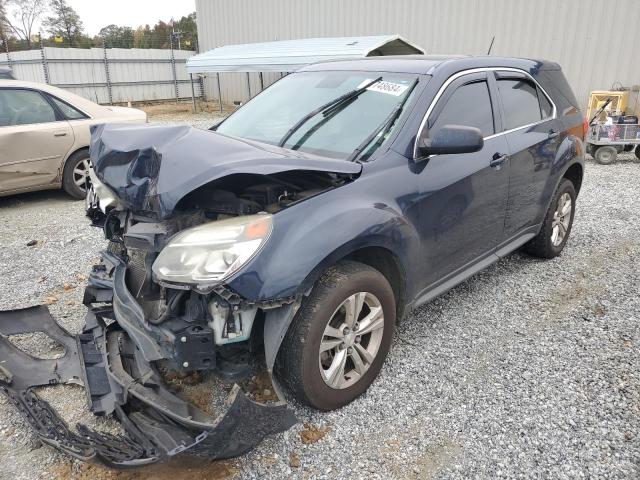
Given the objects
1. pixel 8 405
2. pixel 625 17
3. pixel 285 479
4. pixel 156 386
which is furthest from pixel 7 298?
pixel 625 17

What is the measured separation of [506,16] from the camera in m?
12.9

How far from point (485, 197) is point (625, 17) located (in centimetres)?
1054

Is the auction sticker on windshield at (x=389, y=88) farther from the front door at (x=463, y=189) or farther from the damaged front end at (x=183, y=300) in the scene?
the damaged front end at (x=183, y=300)

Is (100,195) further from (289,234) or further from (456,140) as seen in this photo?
(456,140)

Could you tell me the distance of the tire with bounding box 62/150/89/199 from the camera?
667 centimetres

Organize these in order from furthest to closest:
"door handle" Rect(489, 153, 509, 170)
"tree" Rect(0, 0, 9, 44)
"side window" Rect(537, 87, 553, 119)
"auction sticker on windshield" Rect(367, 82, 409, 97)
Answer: "tree" Rect(0, 0, 9, 44) → "side window" Rect(537, 87, 553, 119) → "door handle" Rect(489, 153, 509, 170) → "auction sticker on windshield" Rect(367, 82, 409, 97)

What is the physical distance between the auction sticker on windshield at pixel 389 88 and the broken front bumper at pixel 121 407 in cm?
202

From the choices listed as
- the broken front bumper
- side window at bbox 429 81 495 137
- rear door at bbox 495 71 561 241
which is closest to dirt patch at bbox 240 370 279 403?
the broken front bumper

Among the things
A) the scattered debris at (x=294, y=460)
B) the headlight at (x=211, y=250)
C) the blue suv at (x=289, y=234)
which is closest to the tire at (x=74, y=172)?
the blue suv at (x=289, y=234)

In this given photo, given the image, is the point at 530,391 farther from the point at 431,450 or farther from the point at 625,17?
the point at 625,17

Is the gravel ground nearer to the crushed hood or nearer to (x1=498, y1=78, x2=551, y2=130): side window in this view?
the crushed hood

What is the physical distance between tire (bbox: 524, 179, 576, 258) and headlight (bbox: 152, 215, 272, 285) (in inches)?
125

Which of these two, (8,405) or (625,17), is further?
(625,17)

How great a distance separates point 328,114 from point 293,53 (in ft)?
43.1
